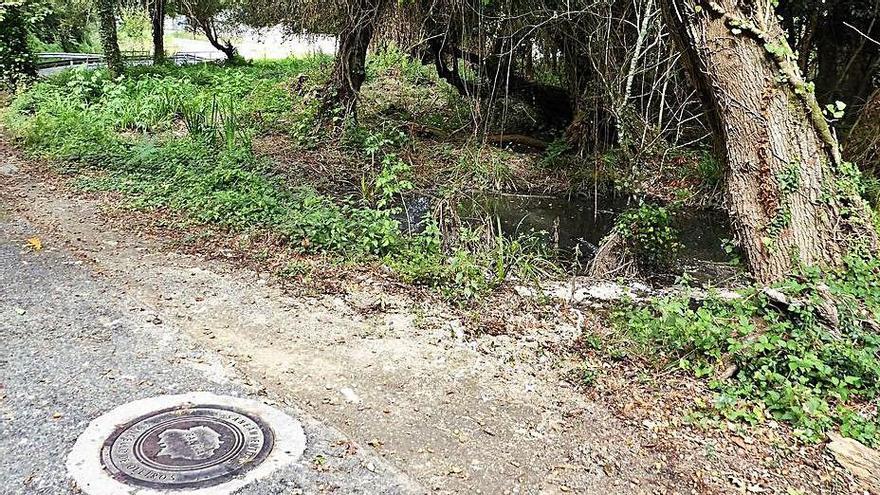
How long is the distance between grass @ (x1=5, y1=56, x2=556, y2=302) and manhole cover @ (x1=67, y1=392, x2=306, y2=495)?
2046 mm

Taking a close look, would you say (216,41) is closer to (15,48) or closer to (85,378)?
(15,48)

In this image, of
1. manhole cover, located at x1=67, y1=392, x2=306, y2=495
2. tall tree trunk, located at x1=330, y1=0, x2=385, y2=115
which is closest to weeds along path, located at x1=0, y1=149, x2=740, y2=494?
manhole cover, located at x1=67, y1=392, x2=306, y2=495

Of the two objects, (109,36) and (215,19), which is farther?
(215,19)

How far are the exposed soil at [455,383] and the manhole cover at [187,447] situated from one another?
37 cm

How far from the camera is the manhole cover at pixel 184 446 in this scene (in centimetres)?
254

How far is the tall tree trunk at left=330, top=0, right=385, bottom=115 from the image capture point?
28.7ft

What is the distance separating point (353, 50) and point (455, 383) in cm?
706

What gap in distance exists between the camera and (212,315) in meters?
4.25

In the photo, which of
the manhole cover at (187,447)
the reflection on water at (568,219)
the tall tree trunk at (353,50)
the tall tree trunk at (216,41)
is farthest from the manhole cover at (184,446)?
the tall tree trunk at (216,41)

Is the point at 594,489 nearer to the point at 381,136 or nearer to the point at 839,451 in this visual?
the point at 839,451

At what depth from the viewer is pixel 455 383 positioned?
3604mm

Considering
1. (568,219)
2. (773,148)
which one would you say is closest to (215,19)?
(568,219)

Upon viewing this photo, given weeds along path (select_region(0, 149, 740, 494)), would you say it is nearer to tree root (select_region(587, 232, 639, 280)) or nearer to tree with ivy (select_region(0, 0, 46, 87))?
tree root (select_region(587, 232, 639, 280))

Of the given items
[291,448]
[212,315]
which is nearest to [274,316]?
[212,315]
